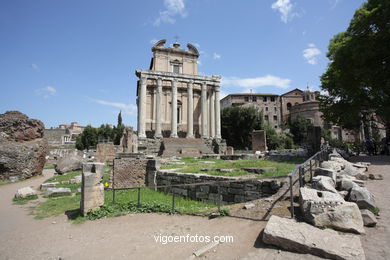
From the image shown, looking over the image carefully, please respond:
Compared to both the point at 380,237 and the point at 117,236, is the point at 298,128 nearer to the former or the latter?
the point at 380,237

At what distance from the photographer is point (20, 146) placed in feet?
44.4

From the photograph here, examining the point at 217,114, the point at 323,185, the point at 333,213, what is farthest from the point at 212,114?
the point at 333,213

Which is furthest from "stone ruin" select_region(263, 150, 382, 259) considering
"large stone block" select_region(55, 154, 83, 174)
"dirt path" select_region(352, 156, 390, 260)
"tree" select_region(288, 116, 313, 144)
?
"tree" select_region(288, 116, 313, 144)

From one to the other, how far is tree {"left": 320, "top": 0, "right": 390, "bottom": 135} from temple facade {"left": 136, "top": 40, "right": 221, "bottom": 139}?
17891 millimetres

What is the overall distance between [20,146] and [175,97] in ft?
66.5

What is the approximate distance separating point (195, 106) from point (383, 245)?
111ft

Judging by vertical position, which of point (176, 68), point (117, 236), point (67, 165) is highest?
point (176, 68)

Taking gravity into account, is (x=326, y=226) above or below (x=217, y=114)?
below

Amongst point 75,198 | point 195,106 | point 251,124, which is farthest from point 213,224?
point 251,124

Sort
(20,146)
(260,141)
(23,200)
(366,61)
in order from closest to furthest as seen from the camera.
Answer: (23,200), (20,146), (366,61), (260,141)

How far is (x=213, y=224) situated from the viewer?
4898 millimetres

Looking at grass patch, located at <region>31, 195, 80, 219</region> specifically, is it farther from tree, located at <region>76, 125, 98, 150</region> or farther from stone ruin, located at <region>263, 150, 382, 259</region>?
tree, located at <region>76, 125, 98, 150</region>

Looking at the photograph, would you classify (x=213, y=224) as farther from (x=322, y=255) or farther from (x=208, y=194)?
(x=208, y=194)

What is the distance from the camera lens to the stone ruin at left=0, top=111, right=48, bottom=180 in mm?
12984
